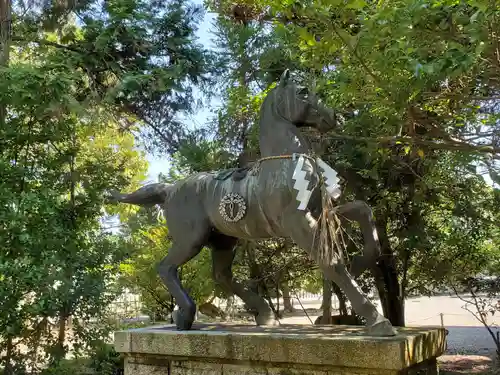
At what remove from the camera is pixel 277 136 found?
12.0 ft

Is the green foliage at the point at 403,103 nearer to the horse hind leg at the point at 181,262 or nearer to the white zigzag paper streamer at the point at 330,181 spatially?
the white zigzag paper streamer at the point at 330,181

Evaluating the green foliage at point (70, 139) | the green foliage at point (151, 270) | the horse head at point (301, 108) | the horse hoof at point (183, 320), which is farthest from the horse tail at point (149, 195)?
the green foliage at point (151, 270)

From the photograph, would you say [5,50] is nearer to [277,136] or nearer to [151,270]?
[151,270]

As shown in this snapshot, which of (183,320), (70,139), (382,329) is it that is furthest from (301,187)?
(70,139)

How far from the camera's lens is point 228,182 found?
3.92 m

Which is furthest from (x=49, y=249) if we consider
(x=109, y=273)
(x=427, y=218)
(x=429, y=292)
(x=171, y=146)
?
(x=429, y=292)

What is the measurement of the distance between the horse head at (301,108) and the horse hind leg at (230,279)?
1.32 meters

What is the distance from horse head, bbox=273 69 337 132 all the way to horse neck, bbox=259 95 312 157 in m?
0.05

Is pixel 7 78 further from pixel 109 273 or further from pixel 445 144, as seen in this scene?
pixel 445 144

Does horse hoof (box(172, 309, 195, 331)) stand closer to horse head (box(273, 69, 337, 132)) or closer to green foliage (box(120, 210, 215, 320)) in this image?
horse head (box(273, 69, 337, 132))

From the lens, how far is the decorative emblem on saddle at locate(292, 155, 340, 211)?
3291 mm

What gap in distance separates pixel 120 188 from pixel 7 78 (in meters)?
2.58

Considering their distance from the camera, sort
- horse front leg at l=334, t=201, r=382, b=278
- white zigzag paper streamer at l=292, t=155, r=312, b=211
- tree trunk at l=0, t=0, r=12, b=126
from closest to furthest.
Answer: white zigzag paper streamer at l=292, t=155, r=312, b=211
horse front leg at l=334, t=201, r=382, b=278
tree trunk at l=0, t=0, r=12, b=126

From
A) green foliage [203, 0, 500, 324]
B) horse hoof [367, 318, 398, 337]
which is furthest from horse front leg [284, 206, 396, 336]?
green foliage [203, 0, 500, 324]
